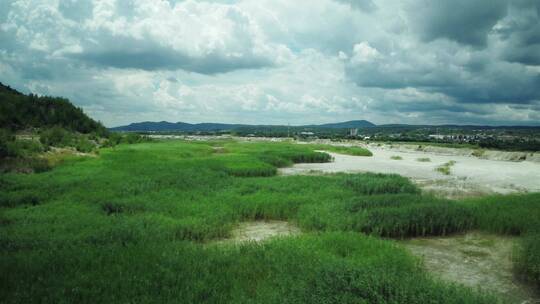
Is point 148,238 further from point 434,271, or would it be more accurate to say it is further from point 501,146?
point 501,146

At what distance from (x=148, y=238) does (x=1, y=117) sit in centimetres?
3926

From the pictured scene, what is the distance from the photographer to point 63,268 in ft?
24.7

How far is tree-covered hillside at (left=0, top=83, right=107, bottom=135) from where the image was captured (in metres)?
41.2

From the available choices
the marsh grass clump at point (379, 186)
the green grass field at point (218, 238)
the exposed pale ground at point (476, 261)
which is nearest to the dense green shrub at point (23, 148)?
the green grass field at point (218, 238)

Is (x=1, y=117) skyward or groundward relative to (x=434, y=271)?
skyward

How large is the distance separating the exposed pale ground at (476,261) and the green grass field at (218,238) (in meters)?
0.52

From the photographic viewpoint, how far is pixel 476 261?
1019 centimetres

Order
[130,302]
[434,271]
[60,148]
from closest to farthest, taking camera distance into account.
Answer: [130,302] < [434,271] < [60,148]

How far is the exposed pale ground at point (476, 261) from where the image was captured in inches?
327

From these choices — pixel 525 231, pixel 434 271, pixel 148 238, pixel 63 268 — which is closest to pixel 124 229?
pixel 148 238

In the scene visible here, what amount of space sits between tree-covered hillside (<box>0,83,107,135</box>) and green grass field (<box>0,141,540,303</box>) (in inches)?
1050

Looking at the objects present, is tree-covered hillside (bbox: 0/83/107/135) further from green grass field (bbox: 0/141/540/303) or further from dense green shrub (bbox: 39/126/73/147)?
green grass field (bbox: 0/141/540/303)

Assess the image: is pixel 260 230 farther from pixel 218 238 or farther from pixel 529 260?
pixel 529 260

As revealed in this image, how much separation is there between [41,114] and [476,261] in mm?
54035
